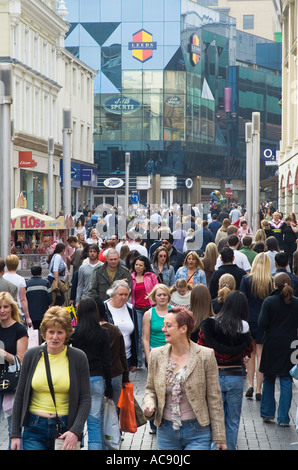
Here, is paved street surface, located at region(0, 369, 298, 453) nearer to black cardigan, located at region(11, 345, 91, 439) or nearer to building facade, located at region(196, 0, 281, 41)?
black cardigan, located at region(11, 345, 91, 439)

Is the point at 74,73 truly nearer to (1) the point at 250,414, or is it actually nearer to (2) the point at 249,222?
(2) the point at 249,222

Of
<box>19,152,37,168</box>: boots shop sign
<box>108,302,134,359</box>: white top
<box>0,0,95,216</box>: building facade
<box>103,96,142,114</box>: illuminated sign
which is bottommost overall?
<box>108,302,134,359</box>: white top

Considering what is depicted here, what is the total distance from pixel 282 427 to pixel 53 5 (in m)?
43.6

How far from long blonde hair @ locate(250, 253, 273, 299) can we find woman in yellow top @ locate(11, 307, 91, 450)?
496 centimetres

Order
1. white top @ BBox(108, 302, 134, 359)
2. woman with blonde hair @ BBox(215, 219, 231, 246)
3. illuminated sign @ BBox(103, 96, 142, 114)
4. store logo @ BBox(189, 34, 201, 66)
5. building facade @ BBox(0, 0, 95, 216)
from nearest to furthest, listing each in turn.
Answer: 1. white top @ BBox(108, 302, 134, 359)
2. woman with blonde hair @ BBox(215, 219, 231, 246)
3. building facade @ BBox(0, 0, 95, 216)
4. illuminated sign @ BBox(103, 96, 142, 114)
5. store logo @ BBox(189, 34, 201, 66)

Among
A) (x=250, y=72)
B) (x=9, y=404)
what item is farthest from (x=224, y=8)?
(x=9, y=404)

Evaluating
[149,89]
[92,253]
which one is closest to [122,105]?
[149,89]

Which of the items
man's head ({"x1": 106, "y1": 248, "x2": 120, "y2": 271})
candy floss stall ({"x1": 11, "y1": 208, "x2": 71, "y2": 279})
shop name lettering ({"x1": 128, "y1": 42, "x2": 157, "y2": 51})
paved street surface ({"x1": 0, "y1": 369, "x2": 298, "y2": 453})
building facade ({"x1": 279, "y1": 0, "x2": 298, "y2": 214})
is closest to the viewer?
paved street surface ({"x1": 0, "y1": 369, "x2": 298, "y2": 453})

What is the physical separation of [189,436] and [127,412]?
1809 millimetres

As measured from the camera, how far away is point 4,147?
1445 cm

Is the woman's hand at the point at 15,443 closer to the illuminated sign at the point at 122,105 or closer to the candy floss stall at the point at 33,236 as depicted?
the candy floss stall at the point at 33,236

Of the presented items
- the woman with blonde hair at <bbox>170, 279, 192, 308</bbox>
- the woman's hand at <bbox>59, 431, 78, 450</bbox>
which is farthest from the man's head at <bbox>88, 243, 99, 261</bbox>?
the woman's hand at <bbox>59, 431, 78, 450</bbox>

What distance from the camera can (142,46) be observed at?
252 feet

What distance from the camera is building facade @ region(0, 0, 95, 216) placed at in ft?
134
